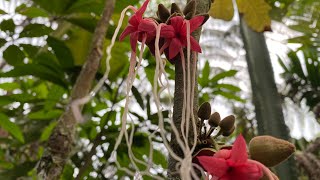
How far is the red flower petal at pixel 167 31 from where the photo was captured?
0.49 meters

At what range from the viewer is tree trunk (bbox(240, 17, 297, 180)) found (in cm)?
99

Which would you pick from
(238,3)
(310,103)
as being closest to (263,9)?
(238,3)

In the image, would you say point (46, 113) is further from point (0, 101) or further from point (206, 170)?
point (206, 170)

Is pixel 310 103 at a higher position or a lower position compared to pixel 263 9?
lower

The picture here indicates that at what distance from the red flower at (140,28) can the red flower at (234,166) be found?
0.55 feet

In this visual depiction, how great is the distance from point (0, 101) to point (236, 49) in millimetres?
1770

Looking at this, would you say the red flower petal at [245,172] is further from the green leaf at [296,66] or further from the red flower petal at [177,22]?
the green leaf at [296,66]

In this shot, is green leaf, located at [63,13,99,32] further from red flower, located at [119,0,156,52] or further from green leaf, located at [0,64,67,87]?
red flower, located at [119,0,156,52]

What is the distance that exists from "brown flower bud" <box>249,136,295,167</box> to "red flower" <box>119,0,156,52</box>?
0.17 m

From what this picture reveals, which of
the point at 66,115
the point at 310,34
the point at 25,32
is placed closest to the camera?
the point at 66,115

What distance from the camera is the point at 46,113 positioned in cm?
134

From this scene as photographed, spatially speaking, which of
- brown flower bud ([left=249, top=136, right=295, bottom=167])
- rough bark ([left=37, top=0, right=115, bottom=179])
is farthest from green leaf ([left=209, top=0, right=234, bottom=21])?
brown flower bud ([left=249, top=136, right=295, bottom=167])

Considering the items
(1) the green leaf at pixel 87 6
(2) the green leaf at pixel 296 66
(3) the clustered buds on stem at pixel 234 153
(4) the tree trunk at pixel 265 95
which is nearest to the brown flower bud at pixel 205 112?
(3) the clustered buds on stem at pixel 234 153

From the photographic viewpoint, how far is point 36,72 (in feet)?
3.84
